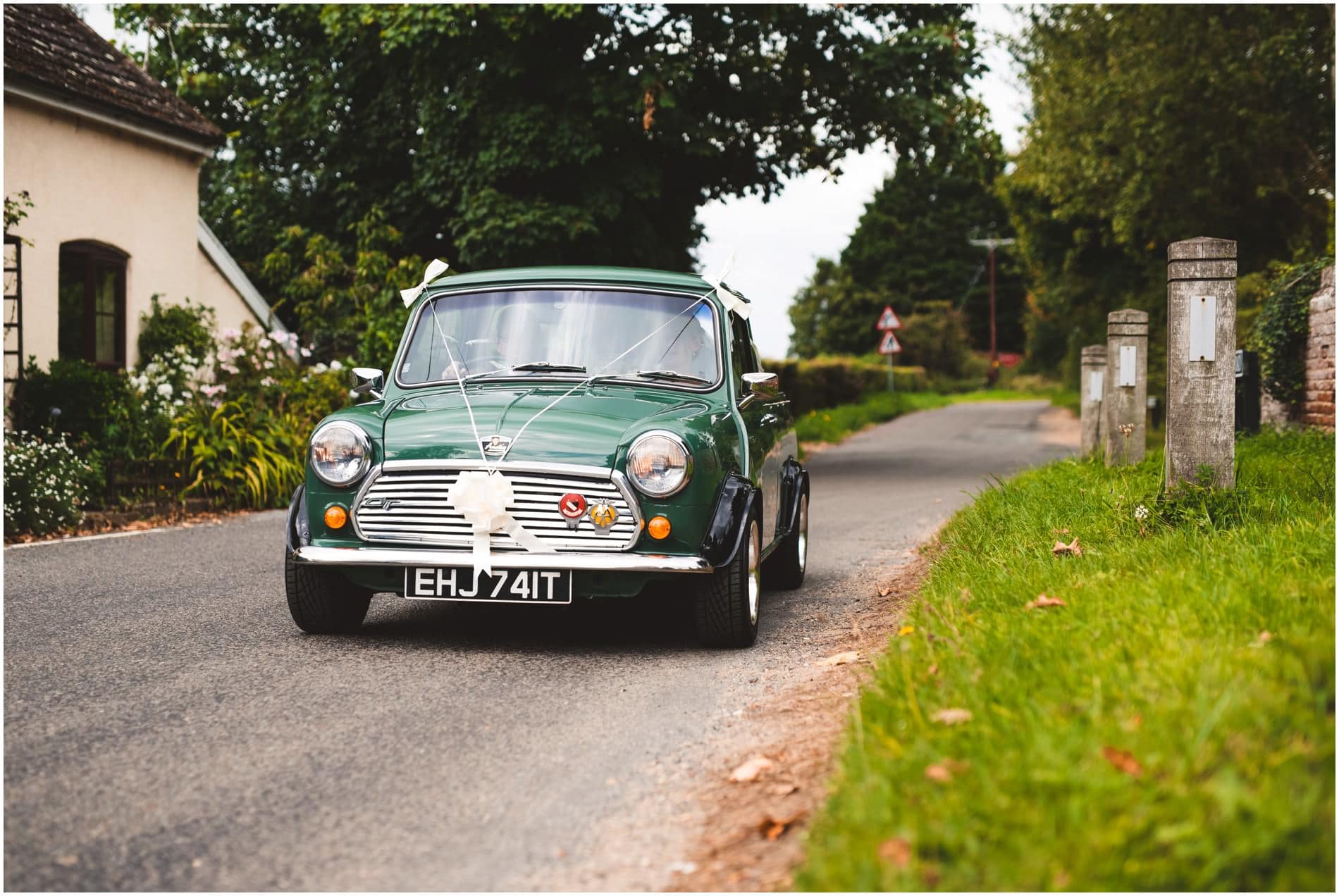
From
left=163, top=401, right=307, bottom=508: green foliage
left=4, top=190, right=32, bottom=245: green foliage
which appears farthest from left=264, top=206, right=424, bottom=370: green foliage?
left=4, top=190, right=32, bottom=245: green foliage

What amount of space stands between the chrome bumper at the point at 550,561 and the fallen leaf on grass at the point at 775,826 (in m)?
1.95

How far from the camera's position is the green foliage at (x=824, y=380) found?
2702 centimetres

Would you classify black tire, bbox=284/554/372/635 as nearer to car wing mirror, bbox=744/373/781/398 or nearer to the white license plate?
the white license plate

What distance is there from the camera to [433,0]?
48.1 feet

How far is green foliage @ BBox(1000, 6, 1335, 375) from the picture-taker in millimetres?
21125

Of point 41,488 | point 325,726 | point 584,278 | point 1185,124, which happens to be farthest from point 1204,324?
point 1185,124

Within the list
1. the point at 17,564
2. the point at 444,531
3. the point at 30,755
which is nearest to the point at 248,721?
the point at 30,755

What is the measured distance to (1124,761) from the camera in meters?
2.99

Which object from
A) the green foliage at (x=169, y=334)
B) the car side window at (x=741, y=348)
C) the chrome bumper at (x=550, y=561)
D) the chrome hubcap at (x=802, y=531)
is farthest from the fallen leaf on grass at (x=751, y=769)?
the green foliage at (x=169, y=334)

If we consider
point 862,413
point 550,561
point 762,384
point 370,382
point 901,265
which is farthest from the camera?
point 901,265

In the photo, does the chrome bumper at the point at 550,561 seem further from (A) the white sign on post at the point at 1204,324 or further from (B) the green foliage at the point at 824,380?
(B) the green foliage at the point at 824,380

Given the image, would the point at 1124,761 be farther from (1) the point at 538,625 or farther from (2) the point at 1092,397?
(2) the point at 1092,397

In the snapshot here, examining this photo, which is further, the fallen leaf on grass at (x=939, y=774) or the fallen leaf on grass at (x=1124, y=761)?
the fallen leaf on grass at (x=939, y=774)

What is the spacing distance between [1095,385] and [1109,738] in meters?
10.2
